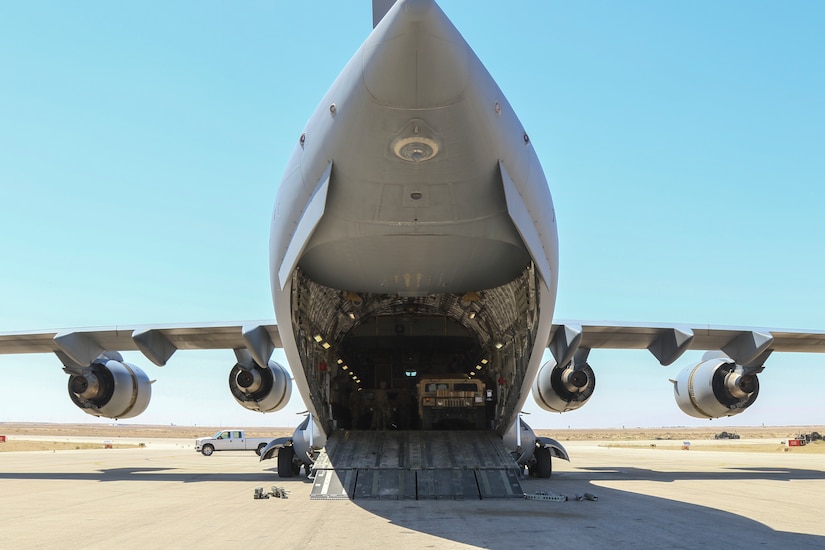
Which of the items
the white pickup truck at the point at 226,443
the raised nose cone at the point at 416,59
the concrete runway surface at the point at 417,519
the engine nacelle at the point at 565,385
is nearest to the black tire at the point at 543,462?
the engine nacelle at the point at 565,385

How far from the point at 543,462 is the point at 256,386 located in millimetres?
7146

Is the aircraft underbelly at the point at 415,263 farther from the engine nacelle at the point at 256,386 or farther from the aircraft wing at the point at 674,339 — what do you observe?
the engine nacelle at the point at 256,386

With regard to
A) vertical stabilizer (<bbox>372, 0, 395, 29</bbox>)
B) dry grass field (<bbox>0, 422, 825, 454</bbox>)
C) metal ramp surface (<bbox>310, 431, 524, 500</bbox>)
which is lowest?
metal ramp surface (<bbox>310, 431, 524, 500</bbox>)

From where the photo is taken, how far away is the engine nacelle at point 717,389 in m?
15.7

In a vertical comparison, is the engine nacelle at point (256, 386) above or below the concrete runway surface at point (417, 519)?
above

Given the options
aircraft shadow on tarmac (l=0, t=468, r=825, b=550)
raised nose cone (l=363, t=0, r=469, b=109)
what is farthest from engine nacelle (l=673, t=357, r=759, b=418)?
raised nose cone (l=363, t=0, r=469, b=109)

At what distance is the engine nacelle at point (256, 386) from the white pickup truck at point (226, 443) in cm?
1875

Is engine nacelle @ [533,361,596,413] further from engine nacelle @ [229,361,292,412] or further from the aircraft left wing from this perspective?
engine nacelle @ [229,361,292,412]

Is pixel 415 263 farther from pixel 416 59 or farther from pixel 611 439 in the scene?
pixel 611 439

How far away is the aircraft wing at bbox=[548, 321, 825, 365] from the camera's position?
14.2m

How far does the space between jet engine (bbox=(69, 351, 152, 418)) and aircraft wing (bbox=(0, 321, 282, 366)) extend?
0.47 m

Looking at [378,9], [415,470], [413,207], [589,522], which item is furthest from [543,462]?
[378,9]

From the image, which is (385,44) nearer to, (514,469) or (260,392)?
(514,469)

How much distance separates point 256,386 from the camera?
16.2 m
